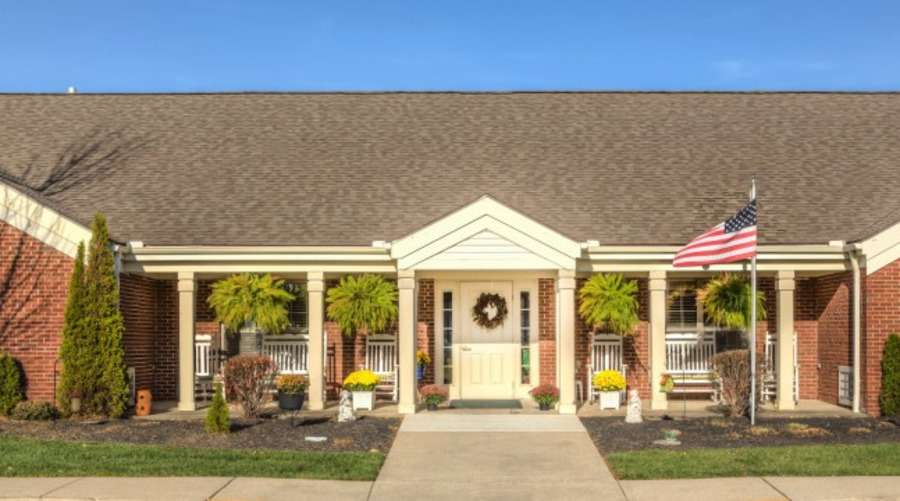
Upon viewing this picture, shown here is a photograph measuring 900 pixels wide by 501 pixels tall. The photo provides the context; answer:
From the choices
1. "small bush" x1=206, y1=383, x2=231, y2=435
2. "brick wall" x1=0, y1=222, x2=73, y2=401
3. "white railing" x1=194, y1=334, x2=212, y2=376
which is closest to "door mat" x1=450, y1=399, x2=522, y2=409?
"white railing" x1=194, y1=334, x2=212, y2=376

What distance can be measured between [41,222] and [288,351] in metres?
5.27

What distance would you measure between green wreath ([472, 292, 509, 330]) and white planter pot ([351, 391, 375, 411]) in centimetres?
302

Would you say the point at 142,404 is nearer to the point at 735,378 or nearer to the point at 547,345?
the point at 547,345

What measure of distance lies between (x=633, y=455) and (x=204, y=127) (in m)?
13.8

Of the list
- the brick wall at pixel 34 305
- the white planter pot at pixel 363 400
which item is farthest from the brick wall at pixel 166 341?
the white planter pot at pixel 363 400

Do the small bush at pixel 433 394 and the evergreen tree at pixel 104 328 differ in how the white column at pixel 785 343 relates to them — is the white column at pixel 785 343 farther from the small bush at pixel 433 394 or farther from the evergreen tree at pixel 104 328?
the evergreen tree at pixel 104 328

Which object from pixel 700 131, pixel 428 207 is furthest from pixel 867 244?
pixel 428 207

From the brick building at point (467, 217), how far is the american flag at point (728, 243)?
1.18 m

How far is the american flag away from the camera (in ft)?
54.2

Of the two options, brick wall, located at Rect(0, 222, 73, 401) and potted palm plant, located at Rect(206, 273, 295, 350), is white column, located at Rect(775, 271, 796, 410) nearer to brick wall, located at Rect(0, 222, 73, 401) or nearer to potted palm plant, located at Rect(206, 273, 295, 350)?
potted palm plant, located at Rect(206, 273, 295, 350)

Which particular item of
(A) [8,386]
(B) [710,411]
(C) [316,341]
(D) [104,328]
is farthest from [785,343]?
(A) [8,386]

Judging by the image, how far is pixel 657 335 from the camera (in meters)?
18.5

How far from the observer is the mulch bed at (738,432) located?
14.6 m

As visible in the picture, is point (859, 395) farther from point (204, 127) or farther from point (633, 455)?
point (204, 127)
